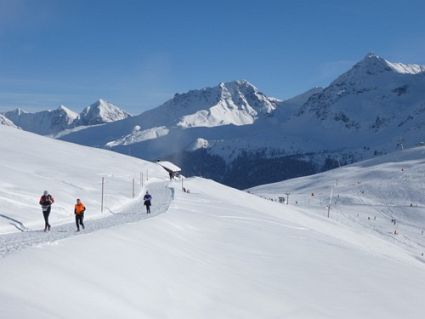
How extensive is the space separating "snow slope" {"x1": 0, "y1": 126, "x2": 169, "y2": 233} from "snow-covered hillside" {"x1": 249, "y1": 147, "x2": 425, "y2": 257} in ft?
80.6

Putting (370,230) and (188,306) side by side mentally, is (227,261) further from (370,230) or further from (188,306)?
(370,230)

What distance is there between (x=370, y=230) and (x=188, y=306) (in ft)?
164

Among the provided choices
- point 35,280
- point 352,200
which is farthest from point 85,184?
point 352,200

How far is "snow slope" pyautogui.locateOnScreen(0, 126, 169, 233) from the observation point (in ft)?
96.2

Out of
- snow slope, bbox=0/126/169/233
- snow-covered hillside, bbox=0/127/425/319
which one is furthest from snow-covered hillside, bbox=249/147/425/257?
snow-covered hillside, bbox=0/127/425/319

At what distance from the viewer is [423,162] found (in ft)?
346

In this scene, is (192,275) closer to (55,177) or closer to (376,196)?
(55,177)

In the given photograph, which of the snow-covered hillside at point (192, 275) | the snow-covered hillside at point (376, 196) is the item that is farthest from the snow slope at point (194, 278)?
the snow-covered hillside at point (376, 196)

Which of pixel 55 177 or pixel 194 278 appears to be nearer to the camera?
pixel 194 278

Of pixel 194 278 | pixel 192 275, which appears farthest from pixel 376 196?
pixel 194 278

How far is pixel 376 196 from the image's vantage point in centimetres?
8250

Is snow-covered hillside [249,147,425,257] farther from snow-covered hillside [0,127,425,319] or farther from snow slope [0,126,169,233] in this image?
snow-covered hillside [0,127,425,319]

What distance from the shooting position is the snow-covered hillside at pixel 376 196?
207 ft

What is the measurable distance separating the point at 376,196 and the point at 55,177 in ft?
168
